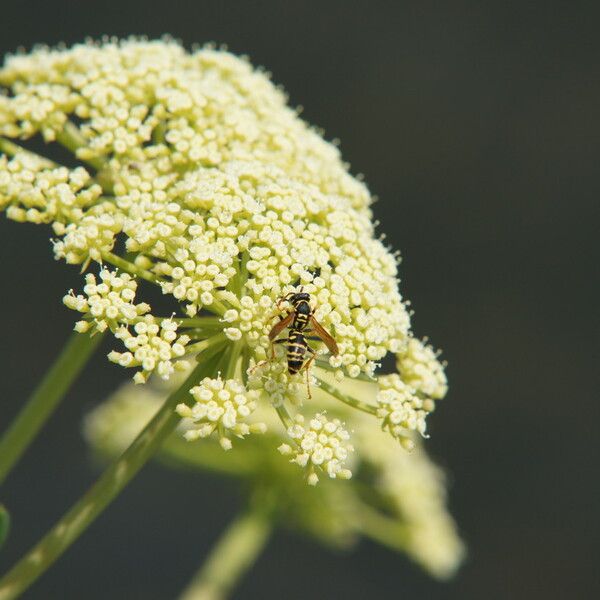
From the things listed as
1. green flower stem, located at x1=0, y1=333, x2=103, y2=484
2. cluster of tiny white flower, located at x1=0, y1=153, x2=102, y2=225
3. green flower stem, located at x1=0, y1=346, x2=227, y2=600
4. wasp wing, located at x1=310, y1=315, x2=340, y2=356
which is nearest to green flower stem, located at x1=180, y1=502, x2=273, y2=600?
green flower stem, located at x1=0, y1=333, x2=103, y2=484

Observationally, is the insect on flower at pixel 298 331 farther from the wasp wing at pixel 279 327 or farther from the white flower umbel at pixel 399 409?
the white flower umbel at pixel 399 409

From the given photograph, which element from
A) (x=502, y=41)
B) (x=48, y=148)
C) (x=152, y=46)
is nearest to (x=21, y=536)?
(x=48, y=148)

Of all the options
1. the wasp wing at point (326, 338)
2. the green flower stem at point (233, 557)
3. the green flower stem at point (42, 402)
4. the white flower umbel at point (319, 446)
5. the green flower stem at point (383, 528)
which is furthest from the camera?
the green flower stem at point (383, 528)

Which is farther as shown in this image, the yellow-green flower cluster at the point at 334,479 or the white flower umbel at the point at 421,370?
the yellow-green flower cluster at the point at 334,479

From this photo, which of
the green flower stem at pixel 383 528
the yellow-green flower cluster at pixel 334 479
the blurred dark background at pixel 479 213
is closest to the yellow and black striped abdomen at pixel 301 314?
the yellow-green flower cluster at pixel 334 479

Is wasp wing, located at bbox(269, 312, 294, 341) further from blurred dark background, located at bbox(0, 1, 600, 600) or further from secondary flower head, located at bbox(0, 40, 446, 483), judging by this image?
blurred dark background, located at bbox(0, 1, 600, 600)

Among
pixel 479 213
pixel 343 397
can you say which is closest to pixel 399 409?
pixel 343 397

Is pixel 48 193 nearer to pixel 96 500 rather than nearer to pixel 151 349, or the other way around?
pixel 151 349
